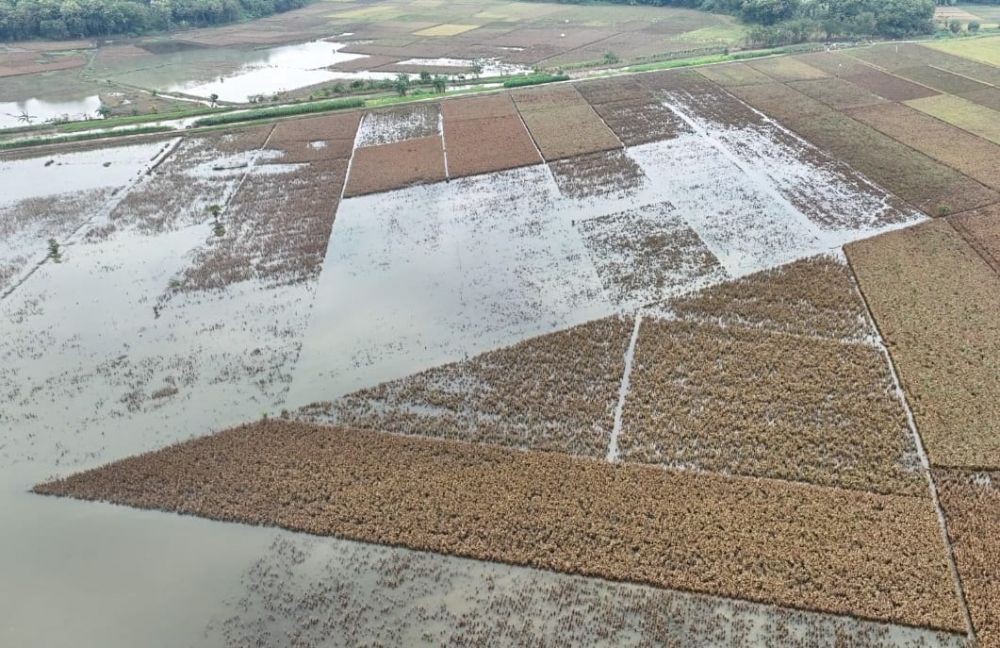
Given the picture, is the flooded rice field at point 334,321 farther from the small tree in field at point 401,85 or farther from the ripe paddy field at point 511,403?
the small tree in field at point 401,85

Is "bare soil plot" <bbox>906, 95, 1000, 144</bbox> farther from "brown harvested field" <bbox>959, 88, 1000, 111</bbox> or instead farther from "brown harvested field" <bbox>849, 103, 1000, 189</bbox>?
"brown harvested field" <bbox>849, 103, 1000, 189</bbox>

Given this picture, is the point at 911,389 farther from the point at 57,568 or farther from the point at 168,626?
the point at 57,568

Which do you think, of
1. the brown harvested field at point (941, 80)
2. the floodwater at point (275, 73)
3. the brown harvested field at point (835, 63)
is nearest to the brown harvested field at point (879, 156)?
the brown harvested field at point (835, 63)

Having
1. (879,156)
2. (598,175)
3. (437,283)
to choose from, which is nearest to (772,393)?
(437,283)

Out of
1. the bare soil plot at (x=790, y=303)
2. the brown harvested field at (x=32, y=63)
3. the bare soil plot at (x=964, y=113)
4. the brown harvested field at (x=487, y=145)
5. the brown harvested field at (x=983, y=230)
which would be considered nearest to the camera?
the bare soil plot at (x=790, y=303)

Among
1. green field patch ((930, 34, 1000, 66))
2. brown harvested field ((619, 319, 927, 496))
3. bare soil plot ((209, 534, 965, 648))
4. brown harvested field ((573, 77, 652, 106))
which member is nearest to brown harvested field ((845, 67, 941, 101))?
green field patch ((930, 34, 1000, 66))
